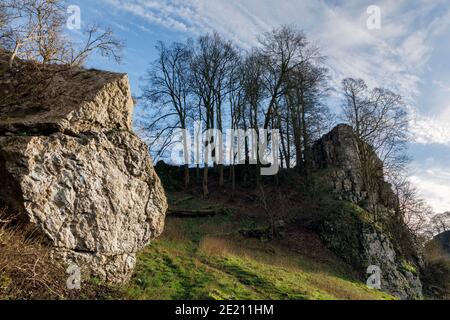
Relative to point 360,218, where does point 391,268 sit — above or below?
below

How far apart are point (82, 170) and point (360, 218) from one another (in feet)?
58.6

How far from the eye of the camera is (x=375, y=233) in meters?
21.4

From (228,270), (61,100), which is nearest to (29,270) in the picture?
(61,100)

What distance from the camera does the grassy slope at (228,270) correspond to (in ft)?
33.3

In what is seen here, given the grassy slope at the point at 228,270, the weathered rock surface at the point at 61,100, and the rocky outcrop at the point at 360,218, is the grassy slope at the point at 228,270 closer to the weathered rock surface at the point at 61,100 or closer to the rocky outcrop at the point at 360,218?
the rocky outcrop at the point at 360,218

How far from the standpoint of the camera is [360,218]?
2183cm

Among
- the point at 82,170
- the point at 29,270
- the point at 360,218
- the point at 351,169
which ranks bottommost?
the point at 360,218

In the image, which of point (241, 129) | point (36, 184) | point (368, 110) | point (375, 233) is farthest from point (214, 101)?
point (36, 184)

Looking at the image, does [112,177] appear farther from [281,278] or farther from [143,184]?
[281,278]

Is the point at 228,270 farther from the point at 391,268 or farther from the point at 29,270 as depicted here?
the point at 391,268

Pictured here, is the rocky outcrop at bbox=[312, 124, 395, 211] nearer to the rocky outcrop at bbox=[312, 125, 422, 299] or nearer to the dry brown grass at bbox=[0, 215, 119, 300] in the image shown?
the rocky outcrop at bbox=[312, 125, 422, 299]

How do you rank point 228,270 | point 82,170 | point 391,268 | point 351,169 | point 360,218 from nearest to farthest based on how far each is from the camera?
point 82,170 → point 228,270 → point 391,268 → point 360,218 → point 351,169

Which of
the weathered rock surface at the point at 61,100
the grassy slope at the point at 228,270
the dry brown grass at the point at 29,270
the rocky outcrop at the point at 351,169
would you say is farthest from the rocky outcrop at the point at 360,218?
the dry brown grass at the point at 29,270

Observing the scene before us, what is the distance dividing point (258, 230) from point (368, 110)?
12.9m
